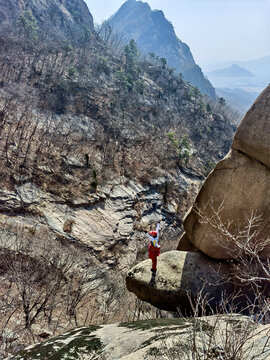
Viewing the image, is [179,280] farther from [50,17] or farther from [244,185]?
[50,17]

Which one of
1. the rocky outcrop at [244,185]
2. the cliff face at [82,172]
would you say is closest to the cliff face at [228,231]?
the rocky outcrop at [244,185]

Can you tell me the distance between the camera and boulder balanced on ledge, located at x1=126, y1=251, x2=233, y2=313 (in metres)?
7.94

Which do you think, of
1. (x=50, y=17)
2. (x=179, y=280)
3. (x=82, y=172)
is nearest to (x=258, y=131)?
(x=179, y=280)

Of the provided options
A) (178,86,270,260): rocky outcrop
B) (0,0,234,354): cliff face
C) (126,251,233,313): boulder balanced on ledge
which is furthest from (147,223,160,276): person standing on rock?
(0,0,234,354): cliff face

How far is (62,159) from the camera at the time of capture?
1034 inches

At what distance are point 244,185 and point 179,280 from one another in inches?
142

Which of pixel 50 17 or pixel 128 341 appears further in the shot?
pixel 50 17

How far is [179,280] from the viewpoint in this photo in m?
8.17

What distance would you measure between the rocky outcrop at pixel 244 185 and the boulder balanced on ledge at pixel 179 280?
521mm

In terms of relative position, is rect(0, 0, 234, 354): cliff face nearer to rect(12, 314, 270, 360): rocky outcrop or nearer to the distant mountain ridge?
the distant mountain ridge

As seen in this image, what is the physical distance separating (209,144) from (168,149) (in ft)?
68.5

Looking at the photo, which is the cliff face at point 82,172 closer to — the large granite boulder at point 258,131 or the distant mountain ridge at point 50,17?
the distant mountain ridge at point 50,17

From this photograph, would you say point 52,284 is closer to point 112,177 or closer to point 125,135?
point 112,177

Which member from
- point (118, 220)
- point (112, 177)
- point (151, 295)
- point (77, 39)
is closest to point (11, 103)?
point (112, 177)
